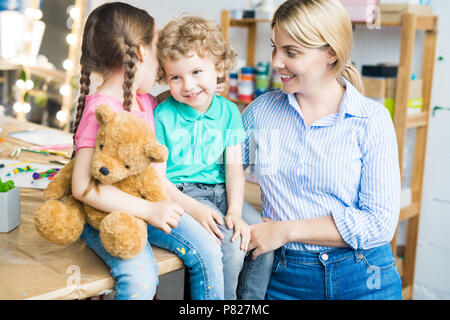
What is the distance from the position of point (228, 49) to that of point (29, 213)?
1.79ft

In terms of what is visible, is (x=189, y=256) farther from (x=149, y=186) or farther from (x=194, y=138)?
(x=194, y=138)

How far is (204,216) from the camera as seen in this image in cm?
91

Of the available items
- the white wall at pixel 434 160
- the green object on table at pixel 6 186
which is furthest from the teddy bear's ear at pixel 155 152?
the white wall at pixel 434 160

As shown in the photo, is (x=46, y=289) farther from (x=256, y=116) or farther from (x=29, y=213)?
(x=256, y=116)

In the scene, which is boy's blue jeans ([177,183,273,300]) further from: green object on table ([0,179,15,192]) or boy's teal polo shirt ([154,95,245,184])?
green object on table ([0,179,15,192])

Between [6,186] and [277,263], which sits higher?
[6,186]

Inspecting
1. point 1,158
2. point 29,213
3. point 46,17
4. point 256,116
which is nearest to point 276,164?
point 256,116

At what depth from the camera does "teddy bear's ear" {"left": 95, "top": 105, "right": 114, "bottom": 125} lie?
74 cm

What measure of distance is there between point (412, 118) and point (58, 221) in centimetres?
127

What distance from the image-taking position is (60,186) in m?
0.83

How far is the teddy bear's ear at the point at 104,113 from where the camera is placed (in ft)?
2.44

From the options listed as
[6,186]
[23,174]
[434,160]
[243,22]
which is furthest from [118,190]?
[243,22]

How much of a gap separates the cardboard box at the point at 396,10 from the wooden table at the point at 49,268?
1.13 meters

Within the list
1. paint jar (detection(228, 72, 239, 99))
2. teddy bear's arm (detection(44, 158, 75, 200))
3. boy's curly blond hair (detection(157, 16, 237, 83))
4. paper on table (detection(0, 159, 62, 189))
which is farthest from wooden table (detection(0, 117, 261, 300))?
paint jar (detection(228, 72, 239, 99))
